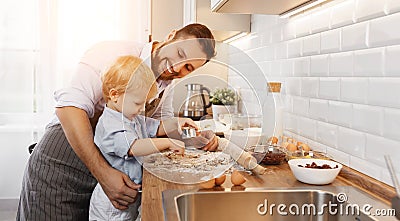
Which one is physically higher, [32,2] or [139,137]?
[32,2]

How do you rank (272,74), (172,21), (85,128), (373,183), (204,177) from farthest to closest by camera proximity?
(172,21) < (272,74) < (85,128) < (204,177) < (373,183)

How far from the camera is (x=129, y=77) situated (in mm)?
1305

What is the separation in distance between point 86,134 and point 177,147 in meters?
0.39

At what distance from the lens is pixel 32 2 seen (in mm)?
3268

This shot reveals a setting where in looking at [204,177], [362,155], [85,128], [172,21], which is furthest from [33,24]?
[362,155]

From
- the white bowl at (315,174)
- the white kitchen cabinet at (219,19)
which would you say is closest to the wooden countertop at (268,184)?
the white bowl at (315,174)

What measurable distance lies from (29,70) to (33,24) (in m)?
0.35

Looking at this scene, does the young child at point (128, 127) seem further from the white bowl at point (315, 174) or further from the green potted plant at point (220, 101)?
the white bowl at point (315, 174)

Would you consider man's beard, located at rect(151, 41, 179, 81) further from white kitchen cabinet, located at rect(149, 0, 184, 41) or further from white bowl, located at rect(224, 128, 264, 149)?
white kitchen cabinet, located at rect(149, 0, 184, 41)

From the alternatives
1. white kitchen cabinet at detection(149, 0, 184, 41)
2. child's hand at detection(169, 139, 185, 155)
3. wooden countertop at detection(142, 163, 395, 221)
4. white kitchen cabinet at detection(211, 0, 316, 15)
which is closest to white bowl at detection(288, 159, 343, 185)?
→ wooden countertop at detection(142, 163, 395, 221)

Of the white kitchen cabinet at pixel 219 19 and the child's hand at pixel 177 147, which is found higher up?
the white kitchen cabinet at pixel 219 19

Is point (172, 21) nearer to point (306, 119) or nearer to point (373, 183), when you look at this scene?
point (306, 119)

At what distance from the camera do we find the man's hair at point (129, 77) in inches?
50.3

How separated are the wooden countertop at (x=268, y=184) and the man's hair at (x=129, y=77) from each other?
0.26 meters
